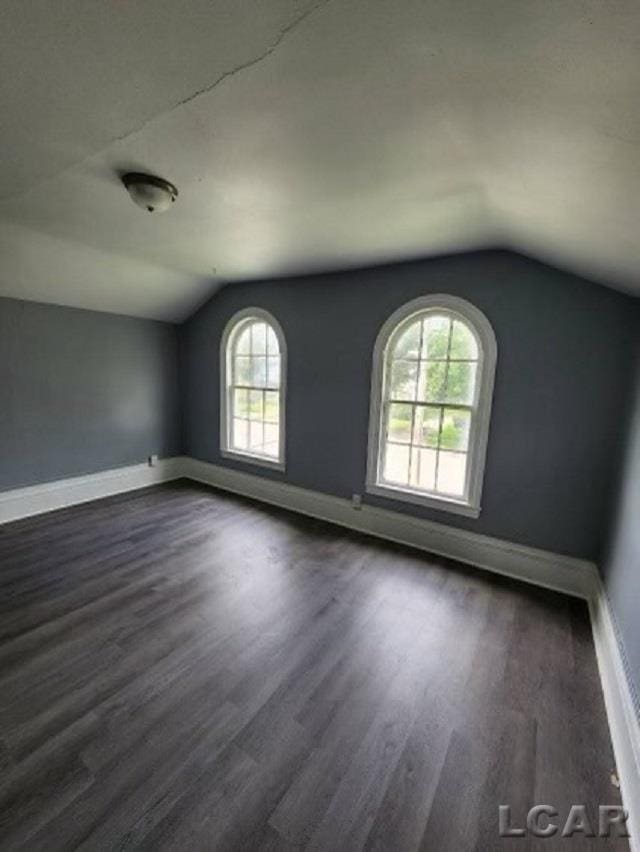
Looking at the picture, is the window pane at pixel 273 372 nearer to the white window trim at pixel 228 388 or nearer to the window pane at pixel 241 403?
the white window trim at pixel 228 388

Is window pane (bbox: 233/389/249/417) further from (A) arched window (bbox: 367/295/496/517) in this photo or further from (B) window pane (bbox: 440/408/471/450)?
(B) window pane (bbox: 440/408/471/450)

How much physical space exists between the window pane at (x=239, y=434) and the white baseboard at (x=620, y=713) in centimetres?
369

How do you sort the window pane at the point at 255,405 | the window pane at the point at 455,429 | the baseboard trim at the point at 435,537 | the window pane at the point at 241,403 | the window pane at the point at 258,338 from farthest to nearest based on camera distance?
1. the window pane at the point at 241,403
2. the window pane at the point at 255,405
3. the window pane at the point at 258,338
4. the window pane at the point at 455,429
5. the baseboard trim at the point at 435,537

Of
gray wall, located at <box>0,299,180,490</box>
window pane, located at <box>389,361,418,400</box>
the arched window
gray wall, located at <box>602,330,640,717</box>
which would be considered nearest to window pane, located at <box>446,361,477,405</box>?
the arched window

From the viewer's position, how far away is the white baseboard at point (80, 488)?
11.8 ft

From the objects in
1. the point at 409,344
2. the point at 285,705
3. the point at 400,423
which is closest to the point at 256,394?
the point at 400,423

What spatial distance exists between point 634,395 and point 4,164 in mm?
3568

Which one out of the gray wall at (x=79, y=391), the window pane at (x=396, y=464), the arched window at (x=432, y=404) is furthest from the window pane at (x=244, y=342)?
the window pane at (x=396, y=464)

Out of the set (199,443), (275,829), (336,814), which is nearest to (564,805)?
(336,814)

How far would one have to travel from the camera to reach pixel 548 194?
1.57 m

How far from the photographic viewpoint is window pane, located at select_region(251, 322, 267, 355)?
4.29m

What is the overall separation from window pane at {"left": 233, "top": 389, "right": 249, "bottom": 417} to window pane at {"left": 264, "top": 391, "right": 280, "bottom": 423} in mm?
327

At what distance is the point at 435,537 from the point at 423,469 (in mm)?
600

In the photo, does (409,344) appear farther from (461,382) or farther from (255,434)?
(255,434)
